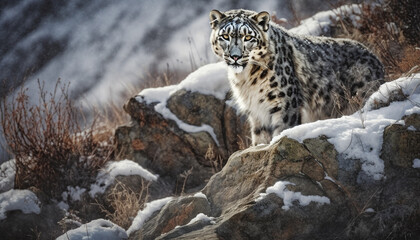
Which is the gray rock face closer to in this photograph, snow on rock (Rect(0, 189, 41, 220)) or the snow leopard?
the snow leopard

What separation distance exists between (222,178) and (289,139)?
0.85 m

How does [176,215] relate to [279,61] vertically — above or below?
below

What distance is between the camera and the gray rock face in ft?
9.90

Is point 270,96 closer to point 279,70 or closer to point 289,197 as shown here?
point 279,70

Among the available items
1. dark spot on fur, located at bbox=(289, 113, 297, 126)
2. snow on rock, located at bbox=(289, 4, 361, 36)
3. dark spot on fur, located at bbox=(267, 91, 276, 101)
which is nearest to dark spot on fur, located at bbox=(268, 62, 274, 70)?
dark spot on fur, located at bbox=(267, 91, 276, 101)

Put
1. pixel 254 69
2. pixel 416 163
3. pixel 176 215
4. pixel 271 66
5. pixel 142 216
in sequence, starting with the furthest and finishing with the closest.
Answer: pixel 254 69 < pixel 271 66 < pixel 142 216 < pixel 176 215 < pixel 416 163

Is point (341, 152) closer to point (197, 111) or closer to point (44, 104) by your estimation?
point (197, 111)

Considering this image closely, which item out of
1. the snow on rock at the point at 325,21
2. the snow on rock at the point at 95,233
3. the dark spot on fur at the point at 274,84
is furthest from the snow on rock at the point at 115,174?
the snow on rock at the point at 325,21

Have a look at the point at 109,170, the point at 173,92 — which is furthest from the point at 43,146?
the point at 173,92

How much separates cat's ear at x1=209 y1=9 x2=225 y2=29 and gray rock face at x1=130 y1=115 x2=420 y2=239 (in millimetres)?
2105

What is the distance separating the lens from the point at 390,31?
26.3 feet

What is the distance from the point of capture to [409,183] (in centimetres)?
314

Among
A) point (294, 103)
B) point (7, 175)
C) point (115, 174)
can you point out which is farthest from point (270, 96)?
point (7, 175)

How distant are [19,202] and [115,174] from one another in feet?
4.73
